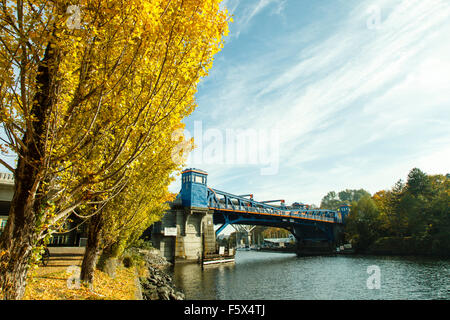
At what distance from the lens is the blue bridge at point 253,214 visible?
46469mm

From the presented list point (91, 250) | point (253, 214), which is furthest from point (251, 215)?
point (91, 250)

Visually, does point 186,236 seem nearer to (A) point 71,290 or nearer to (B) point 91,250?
(B) point 91,250

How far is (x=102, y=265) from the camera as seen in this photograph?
1465 cm

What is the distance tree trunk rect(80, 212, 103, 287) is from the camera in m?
10.8

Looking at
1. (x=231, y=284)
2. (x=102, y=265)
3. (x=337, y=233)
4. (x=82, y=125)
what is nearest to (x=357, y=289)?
(x=231, y=284)

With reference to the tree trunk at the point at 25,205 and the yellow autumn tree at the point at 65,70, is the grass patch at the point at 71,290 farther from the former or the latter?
the yellow autumn tree at the point at 65,70

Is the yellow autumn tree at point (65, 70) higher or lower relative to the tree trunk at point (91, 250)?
higher

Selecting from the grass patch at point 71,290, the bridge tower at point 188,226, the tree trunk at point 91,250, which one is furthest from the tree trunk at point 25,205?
the bridge tower at point 188,226

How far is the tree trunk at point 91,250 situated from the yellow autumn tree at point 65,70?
653 centimetres

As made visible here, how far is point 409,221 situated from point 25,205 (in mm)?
65542

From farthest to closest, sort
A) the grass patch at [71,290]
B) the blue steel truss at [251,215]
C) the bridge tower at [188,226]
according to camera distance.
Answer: the blue steel truss at [251,215] < the bridge tower at [188,226] < the grass patch at [71,290]

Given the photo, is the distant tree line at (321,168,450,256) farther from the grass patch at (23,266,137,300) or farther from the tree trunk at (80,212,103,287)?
the tree trunk at (80,212,103,287)
